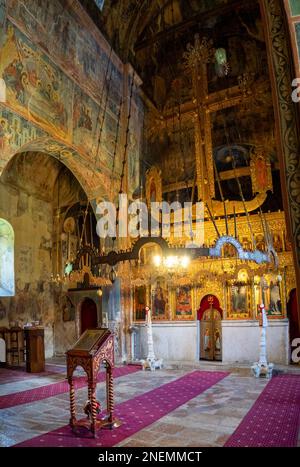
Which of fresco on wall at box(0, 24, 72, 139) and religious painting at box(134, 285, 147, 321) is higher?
fresco on wall at box(0, 24, 72, 139)

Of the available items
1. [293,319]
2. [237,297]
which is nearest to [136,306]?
[237,297]

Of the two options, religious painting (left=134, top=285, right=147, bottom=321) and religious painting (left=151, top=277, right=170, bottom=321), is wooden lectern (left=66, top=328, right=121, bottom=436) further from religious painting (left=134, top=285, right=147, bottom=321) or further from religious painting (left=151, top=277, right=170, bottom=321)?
religious painting (left=134, top=285, right=147, bottom=321)

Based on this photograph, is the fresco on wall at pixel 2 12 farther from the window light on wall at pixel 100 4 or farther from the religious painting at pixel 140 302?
the religious painting at pixel 140 302

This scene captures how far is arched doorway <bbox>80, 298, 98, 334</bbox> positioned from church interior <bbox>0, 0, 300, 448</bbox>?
0.05 metres

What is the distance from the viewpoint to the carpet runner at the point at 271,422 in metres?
4.54

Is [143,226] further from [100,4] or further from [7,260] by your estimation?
[100,4]

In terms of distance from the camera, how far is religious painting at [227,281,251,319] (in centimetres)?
1152

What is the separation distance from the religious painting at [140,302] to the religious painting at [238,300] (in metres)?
2.94

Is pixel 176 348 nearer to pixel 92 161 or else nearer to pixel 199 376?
pixel 199 376

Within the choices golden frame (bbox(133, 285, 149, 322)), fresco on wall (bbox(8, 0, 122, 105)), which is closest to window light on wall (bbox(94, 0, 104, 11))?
fresco on wall (bbox(8, 0, 122, 105))

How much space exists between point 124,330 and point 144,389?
167 inches

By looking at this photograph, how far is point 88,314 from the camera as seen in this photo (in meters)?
14.4

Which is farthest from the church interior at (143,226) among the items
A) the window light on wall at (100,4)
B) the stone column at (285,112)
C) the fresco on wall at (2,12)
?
the stone column at (285,112)

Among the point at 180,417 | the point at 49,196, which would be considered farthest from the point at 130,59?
the point at 180,417
